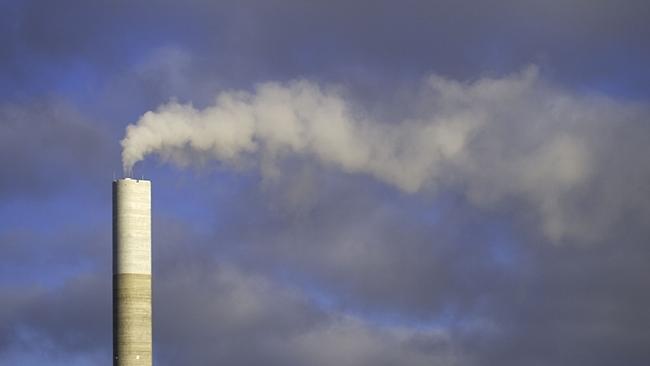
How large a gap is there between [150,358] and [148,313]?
121 inches

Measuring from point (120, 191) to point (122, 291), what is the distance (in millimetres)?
6987

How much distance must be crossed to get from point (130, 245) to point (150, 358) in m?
7.79

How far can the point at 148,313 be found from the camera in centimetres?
19438

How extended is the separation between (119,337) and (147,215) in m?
8.78

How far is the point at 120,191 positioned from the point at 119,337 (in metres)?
10.1

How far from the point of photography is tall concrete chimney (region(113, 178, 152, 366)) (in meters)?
193

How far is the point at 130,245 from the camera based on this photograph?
19488 centimetres

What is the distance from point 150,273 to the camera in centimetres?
19538

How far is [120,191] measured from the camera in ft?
643

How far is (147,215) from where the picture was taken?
19625 cm

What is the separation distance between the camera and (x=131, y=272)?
194375mm

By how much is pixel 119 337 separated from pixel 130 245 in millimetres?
6331

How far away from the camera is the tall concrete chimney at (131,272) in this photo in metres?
193

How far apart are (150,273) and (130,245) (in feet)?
7.79
